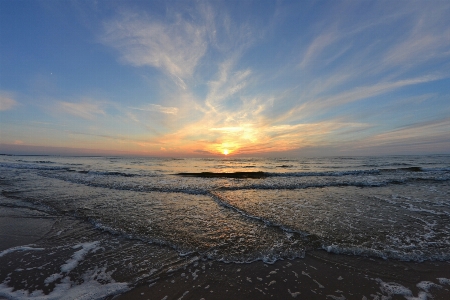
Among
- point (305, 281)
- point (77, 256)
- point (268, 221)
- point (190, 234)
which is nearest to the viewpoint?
point (305, 281)

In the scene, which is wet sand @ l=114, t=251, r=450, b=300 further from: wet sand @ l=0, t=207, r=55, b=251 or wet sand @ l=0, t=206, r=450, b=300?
wet sand @ l=0, t=207, r=55, b=251

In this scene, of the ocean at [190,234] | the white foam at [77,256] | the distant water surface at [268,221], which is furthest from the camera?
the distant water surface at [268,221]

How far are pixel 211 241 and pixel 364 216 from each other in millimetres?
6709

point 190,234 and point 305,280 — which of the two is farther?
point 190,234

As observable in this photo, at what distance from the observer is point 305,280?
14.5 ft

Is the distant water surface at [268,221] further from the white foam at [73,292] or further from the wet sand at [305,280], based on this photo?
the white foam at [73,292]

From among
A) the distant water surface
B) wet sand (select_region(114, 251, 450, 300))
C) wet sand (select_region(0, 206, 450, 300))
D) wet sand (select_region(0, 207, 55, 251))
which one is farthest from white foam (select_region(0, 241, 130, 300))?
wet sand (select_region(0, 207, 55, 251))

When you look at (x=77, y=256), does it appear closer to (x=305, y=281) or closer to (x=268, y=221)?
(x=305, y=281)

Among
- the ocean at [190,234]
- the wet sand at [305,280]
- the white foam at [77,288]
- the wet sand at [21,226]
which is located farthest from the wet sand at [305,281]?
the wet sand at [21,226]

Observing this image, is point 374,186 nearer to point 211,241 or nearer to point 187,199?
point 187,199

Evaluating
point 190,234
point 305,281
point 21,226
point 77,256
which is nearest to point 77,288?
point 77,256

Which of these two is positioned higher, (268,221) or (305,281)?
(268,221)

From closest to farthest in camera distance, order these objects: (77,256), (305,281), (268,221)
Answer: (305,281)
(77,256)
(268,221)

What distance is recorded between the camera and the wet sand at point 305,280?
13.0ft
